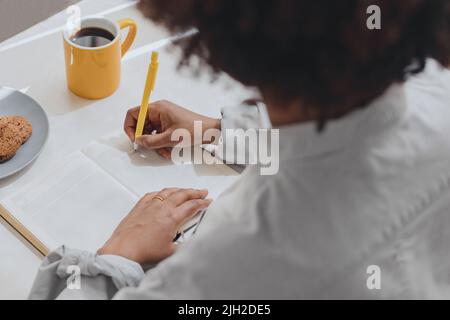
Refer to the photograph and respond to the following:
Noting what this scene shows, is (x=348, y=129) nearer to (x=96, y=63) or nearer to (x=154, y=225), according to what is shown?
(x=154, y=225)

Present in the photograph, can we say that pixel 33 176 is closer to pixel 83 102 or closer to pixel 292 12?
pixel 83 102

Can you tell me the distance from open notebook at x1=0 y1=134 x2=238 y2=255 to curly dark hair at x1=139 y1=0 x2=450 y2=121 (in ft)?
1.20

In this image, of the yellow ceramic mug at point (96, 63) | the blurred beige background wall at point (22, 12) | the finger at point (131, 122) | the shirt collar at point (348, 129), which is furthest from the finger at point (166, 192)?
the blurred beige background wall at point (22, 12)

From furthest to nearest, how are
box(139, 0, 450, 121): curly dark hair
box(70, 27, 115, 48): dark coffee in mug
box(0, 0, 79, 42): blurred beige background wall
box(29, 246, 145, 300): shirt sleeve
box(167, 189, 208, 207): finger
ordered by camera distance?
1. box(0, 0, 79, 42): blurred beige background wall
2. box(70, 27, 115, 48): dark coffee in mug
3. box(167, 189, 208, 207): finger
4. box(29, 246, 145, 300): shirt sleeve
5. box(139, 0, 450, 121): curly dark hair

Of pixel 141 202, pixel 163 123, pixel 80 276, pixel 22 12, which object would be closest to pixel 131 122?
pixel 163 123

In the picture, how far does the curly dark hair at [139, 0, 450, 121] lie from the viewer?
0.44m

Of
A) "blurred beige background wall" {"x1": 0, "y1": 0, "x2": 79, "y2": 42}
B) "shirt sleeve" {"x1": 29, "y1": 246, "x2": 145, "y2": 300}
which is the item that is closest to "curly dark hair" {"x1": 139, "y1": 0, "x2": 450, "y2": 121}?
"shirt sleeve" {"x1": 29, "y1": 246, "x2": 145, "y2": 300}

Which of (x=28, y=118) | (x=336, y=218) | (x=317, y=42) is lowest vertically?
(x=28, y=118)

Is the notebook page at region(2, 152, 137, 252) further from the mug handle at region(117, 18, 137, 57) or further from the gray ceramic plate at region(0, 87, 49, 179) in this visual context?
the mug handle at region(117, 18, 137, 57)

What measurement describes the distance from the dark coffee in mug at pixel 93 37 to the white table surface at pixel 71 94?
9 cm

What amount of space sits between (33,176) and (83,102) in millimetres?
156

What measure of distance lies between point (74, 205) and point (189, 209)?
0.15 meters

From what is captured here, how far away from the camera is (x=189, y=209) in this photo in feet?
2.66

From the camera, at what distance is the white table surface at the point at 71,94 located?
2.97 feet
